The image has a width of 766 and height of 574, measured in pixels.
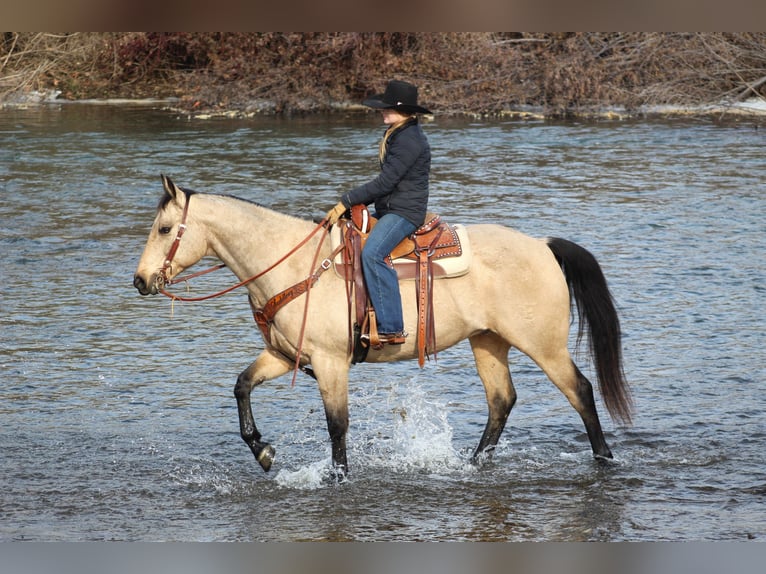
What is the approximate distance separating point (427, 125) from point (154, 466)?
17834mm

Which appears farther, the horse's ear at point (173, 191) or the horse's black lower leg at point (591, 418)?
the horse's black lower leg at point (591, 418)

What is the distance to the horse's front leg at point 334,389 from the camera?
6.54m

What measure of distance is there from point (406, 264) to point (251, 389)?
47.2 inches

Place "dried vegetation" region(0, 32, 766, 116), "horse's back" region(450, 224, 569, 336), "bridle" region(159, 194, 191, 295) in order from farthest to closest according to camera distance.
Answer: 1. "dried vegetation" region(0, 32, 766, 116)
2. "horse's back" region(450, 224, 569, 336)
3. "bridle" region(159, 194, 191, 295)

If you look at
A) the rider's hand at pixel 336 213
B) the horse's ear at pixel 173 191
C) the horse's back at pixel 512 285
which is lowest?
the horse's back at pixel 512 285

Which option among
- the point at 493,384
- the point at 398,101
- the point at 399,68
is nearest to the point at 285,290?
the point at 398,101

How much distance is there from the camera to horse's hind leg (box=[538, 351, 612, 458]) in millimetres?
6777

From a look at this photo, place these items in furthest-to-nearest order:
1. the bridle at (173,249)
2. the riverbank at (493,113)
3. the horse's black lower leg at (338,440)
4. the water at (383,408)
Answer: the riverbank at (493,113) → the horse's black lower leg at (338,440) → the bridle at (173,249) → the water at (383,408)

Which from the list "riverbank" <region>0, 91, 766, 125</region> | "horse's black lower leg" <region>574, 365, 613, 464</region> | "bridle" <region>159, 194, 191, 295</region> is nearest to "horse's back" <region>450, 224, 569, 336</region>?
"horse's black lower leg" <region>574, 365, 613, 464</region>

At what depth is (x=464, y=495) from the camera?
21.1 feet

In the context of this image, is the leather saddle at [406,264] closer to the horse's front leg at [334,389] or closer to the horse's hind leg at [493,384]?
the horse's front leg at [334,389]

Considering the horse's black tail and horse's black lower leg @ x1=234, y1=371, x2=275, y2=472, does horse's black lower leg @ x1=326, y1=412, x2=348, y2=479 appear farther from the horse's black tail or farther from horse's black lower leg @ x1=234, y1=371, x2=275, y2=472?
the horse's black tail

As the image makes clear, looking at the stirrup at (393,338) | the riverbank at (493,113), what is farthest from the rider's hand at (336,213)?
the riverbank at (493,113)

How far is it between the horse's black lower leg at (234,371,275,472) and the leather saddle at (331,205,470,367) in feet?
2.24
